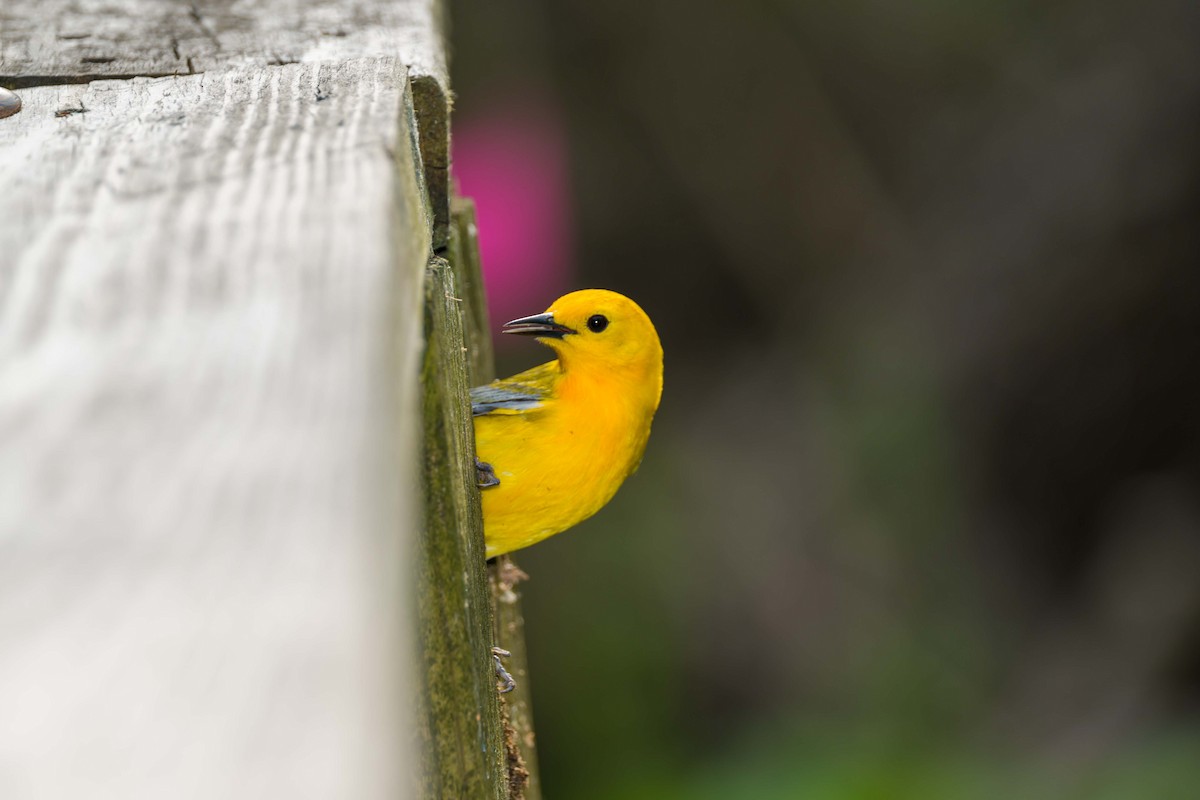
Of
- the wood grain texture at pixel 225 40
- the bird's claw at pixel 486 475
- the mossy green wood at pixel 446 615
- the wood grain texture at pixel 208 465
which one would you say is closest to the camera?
the wood grain texture at pixel 208 465

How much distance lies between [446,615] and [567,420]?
6.05 feet

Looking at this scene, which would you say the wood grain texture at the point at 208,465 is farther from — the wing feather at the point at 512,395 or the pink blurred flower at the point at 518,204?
the pink blurred flower at the point at 518,204

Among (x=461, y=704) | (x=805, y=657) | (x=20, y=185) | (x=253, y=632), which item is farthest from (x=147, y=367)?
(x=805, y=657)

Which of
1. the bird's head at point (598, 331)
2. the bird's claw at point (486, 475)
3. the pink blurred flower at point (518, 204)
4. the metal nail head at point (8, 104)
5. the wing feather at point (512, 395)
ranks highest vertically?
the pink blurred flower at point (518, 204)

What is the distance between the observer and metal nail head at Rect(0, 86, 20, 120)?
139 cm

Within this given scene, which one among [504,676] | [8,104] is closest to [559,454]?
[504,676]

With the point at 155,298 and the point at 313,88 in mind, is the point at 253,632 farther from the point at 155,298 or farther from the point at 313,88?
the point at 313,88

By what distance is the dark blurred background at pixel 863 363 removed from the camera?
5324 millimetres

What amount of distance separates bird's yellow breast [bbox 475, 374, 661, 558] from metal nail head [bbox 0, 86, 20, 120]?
4.90 feet

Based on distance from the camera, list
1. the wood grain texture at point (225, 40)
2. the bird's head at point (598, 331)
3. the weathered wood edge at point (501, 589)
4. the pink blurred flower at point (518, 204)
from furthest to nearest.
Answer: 1. the pink blurred flower at point (518, 204)
2. the bird's head at point (598, 331)
3. the weathered wood edge at point (501, 589)
4. the wood grain texture at point (225, 40)

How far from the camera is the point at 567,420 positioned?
299cm

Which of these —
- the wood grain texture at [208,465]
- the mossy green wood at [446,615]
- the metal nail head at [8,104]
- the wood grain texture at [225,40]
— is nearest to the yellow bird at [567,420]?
the wood grain texture at [225,40]

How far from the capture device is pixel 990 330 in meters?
5.94

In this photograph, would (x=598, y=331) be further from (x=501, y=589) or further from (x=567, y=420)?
(x=501, y=589)
